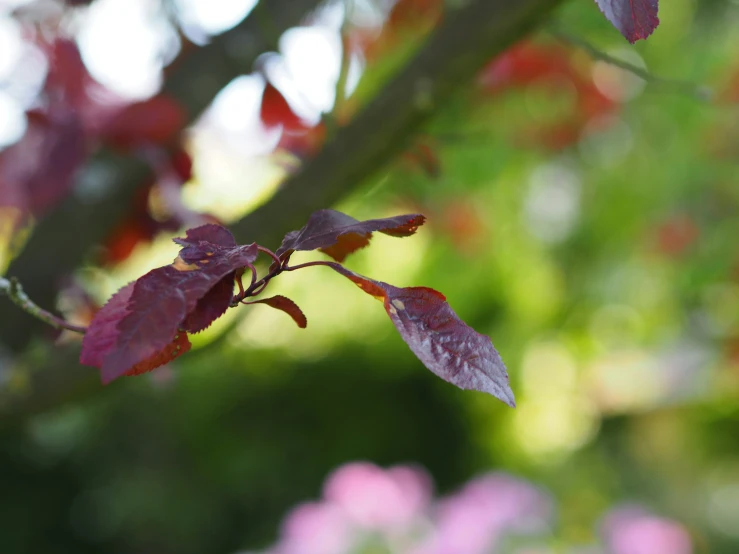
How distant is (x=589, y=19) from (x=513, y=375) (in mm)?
2115

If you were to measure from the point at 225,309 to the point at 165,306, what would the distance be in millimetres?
38

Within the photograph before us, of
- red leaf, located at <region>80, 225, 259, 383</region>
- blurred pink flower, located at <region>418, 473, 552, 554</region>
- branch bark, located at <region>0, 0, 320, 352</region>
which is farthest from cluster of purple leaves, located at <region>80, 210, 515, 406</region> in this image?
blurred pink flower, located at <region>418, 473, 552, 554</region>

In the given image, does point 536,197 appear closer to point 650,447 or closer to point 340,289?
point 340,289

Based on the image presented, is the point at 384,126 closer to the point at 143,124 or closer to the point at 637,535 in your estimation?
the point at 143,124

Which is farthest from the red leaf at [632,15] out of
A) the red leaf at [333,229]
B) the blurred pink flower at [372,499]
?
the blurred pink flower at [372,499]

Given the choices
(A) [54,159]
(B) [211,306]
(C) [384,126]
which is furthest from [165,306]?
(A) [54,159]

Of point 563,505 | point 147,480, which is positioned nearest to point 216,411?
point 147,480

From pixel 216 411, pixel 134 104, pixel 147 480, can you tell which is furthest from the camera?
pixel 216 411

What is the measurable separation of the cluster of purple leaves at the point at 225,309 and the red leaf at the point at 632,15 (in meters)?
0.13

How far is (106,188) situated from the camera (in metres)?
0.99

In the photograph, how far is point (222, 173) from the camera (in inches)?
85.6

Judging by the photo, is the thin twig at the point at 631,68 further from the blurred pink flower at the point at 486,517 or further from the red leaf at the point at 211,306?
the blurred pink flower at the point at 486,517

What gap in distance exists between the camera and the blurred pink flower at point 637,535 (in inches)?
71.6

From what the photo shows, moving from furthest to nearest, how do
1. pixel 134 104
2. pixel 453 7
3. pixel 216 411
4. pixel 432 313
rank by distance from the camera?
pixel 216 411 < pixel 134 104 < pixel 453 7 < pixel 432 313
